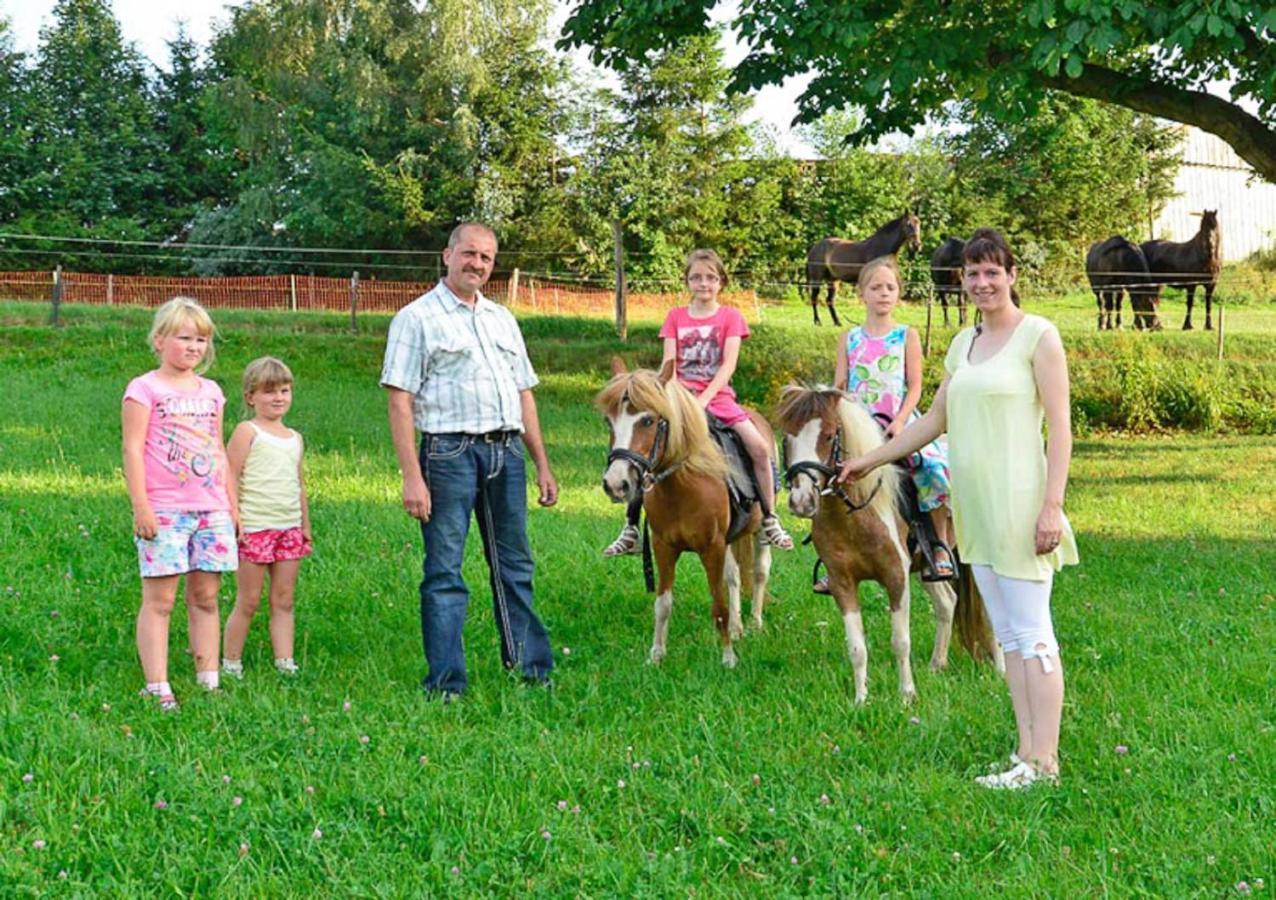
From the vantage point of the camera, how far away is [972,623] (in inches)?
259

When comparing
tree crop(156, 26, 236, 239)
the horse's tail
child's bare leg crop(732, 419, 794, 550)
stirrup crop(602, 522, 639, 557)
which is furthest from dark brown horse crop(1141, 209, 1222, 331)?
tree crop(156, 26, 236, 239)

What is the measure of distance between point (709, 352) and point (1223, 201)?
44123 millimetres

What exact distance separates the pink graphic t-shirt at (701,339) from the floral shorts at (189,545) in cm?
281

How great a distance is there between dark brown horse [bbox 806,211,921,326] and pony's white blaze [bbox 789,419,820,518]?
1721 cm

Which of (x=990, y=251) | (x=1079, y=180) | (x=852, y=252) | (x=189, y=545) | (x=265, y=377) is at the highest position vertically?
(x=1079, y=180)

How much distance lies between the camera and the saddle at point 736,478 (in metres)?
7.02

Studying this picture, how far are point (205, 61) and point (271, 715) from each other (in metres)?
47.1

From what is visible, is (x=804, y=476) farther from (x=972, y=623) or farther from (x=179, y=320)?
(x=179, y=320)

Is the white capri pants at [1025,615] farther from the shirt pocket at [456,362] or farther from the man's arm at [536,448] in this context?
the shirt pocket at [456,362]

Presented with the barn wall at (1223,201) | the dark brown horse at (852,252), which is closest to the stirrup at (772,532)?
the dark brown horse at (852,252)

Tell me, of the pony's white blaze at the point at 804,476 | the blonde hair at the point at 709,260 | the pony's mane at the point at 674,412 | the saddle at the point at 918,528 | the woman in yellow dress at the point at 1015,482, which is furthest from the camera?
the blonde hair at the point at 709,260

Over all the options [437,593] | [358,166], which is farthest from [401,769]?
[358,166]

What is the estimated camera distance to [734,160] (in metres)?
37.3

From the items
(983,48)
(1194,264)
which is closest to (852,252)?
(1194,264)
